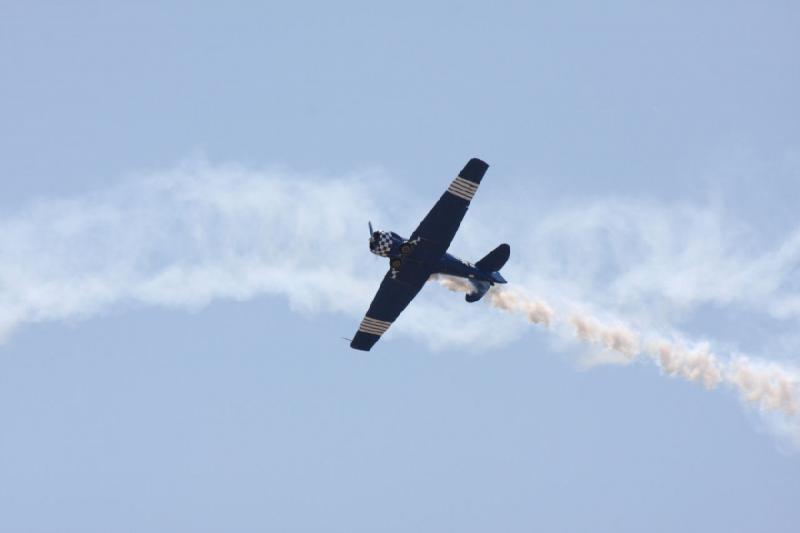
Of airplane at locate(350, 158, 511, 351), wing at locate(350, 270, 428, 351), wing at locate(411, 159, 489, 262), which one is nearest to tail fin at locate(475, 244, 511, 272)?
airplane at locate(350, 158, 511, 351)

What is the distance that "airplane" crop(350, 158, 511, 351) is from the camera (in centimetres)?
9094

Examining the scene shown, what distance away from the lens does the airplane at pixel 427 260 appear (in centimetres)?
9094

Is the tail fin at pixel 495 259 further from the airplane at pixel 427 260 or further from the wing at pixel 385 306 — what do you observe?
the wing at pixel 385 306

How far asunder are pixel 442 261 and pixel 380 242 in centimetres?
280

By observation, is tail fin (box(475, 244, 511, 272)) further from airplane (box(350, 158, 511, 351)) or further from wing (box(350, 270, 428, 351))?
wing (box(350, 270, 428, 351))

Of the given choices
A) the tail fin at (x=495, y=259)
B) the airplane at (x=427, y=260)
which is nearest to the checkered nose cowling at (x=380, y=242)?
the airplane at (x=427, y=260)

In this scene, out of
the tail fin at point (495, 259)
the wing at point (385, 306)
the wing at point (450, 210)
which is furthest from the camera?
the wing at point (385, 306)

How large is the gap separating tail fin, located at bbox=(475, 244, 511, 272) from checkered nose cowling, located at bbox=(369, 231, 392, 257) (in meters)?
4.19

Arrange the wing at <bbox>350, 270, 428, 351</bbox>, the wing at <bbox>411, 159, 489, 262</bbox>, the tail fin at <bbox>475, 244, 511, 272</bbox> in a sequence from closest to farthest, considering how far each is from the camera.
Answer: the wing at <bbox>411, 159, 489, 262</bbox> → the tail fin at <bbox>475, 244, 511, 272</bbox> → the wing at <bbox>350, 270, 428, 351</bbox>

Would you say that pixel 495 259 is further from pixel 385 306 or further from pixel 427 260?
pixel 385 306

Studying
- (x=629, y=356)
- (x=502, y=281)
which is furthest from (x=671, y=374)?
(x=502, y=281)

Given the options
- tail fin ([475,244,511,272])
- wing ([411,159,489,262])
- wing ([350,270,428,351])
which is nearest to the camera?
wing ([411,159,489,262])

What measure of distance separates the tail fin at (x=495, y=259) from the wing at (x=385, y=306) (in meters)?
2.34

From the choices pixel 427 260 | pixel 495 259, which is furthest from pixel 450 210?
pixel 495 259
